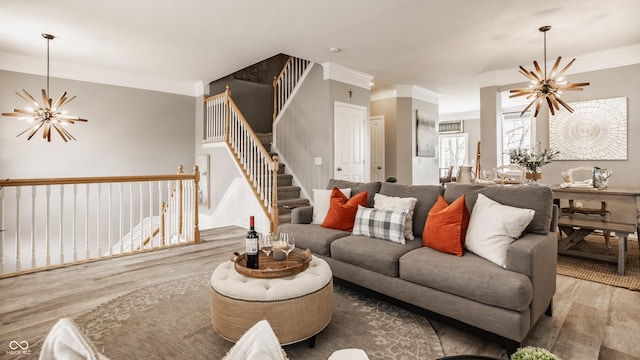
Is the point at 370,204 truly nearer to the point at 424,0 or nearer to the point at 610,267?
the point at 424,0

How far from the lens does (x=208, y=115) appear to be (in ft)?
22.7

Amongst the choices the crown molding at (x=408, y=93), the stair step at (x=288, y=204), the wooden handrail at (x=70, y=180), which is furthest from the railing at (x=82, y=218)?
the crown molding at (x=408, y=93)

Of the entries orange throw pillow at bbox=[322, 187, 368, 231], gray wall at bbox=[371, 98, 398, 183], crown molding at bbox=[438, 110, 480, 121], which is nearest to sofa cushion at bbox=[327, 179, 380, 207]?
orange throw pillow at bbox=[322, 187, 368, 231]

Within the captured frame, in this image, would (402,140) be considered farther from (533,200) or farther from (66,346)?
(66,346)

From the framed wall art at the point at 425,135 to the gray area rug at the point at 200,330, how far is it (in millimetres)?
5257

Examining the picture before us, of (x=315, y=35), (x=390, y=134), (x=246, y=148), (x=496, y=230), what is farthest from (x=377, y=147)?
(x=496, y=230)

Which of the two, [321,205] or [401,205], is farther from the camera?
[321,205]

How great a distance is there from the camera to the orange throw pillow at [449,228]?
2.42 metres

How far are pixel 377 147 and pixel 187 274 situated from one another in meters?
5.37

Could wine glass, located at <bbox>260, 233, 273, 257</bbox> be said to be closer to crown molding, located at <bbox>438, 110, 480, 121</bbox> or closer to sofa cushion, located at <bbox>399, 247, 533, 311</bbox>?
sofa cushion, located at <bbox>399, 247, 533, 311</bbox>

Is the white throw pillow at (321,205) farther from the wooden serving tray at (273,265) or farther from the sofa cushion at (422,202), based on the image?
the wooden serving tray at (273,265)

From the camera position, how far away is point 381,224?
288 cm

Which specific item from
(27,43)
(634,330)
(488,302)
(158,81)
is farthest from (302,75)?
(634,330)

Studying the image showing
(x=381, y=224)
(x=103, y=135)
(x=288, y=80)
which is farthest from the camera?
(x=288, y=80)
